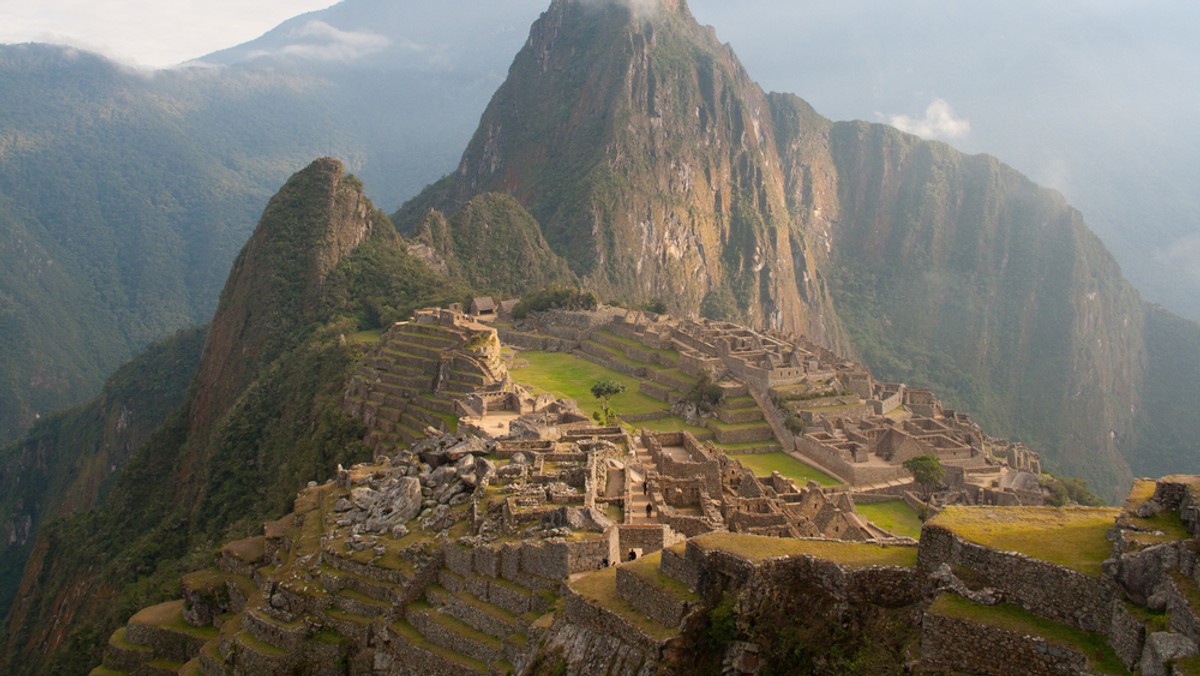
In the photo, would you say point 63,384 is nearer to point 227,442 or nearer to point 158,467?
point 158,467

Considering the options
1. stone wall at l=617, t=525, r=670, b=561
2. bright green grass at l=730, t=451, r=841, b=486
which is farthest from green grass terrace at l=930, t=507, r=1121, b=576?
bright green grass at l=730, t=451, r=841, b=486

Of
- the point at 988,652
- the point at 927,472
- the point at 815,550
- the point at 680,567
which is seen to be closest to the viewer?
the point at 988,652

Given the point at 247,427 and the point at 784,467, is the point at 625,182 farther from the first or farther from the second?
the point at 784,467

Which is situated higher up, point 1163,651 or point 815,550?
point 1163,651

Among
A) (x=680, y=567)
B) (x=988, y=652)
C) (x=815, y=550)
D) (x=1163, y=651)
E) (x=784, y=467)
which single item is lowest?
(x=784, y=467)

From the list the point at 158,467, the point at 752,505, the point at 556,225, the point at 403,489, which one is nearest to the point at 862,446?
the point at 752,505

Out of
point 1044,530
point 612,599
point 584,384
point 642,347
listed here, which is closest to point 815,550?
point 1044,530

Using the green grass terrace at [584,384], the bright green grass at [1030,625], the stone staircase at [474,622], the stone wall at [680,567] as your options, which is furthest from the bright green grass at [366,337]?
the bright green grass at [1030,625]
